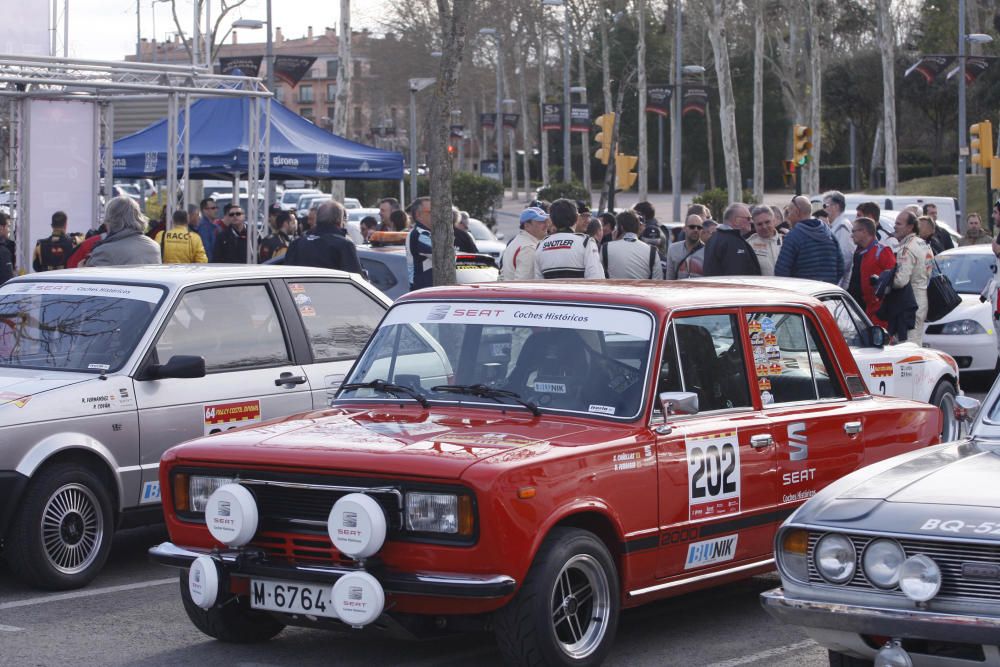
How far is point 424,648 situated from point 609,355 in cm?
151

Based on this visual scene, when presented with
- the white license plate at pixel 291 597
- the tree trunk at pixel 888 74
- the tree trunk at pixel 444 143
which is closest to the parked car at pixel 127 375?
the white license plate at pixel 291 597

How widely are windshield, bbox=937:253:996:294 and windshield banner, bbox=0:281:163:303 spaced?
11.8 metres

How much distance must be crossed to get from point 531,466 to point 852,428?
2.38 metres

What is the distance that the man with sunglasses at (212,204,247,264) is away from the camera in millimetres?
19078

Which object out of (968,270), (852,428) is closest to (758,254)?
(968,270)

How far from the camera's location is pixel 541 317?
639 centimetres

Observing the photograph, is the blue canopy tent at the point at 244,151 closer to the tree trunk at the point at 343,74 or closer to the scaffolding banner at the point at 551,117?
the tree trunk at the point at 343,74

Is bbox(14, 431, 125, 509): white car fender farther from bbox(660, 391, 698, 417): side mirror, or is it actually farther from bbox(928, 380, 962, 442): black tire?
bbox(928, 380, 962, 442): black tire

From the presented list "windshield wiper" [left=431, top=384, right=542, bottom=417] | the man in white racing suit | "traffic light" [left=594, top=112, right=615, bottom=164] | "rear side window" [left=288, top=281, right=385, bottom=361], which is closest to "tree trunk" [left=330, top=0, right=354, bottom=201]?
"traffic light" [left=594, top=112, right=615, bottom=164]

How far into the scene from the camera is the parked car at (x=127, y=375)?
24.0 ft

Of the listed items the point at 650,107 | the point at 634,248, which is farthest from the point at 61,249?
the point at 650,107

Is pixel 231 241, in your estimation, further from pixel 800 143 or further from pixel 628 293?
pixel 800 143

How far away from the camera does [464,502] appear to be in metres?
5.26

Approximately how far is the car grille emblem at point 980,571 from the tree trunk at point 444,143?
28.0 ft
